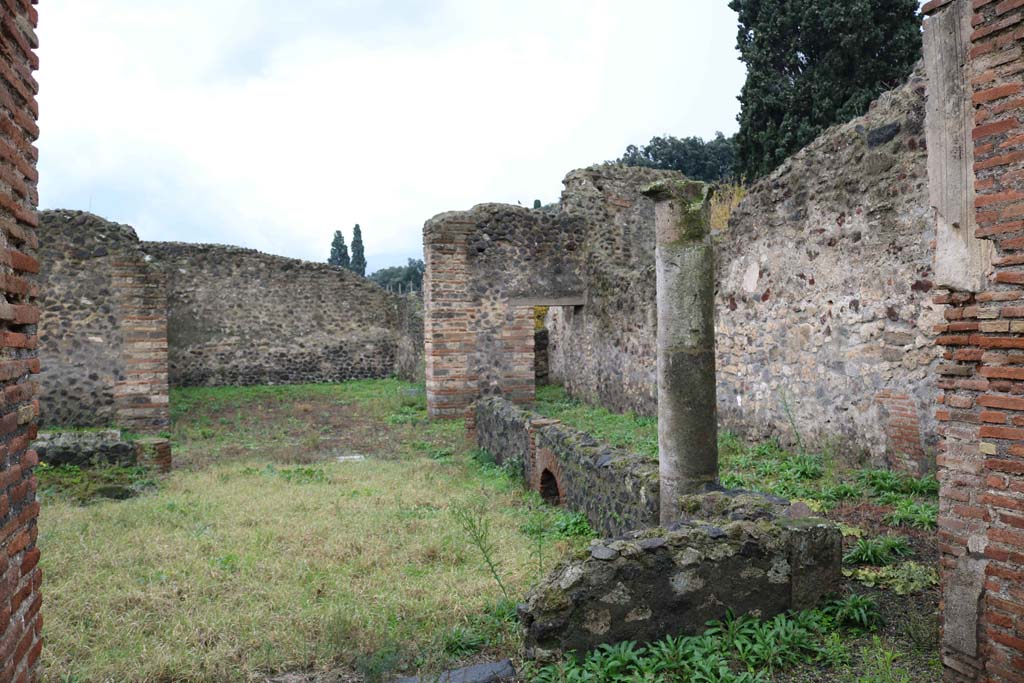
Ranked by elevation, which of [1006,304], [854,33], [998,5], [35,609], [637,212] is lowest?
[35,609]

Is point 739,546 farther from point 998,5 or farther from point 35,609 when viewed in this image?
point 35,609

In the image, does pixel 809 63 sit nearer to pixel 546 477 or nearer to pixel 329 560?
pixel 546 477

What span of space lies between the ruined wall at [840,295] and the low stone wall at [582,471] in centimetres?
245

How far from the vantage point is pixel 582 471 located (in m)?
6.73

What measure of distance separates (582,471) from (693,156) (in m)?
34.5

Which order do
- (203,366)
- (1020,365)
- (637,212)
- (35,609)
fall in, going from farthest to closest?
(203,366) → (637,212) → (1020,365) → (35,609)

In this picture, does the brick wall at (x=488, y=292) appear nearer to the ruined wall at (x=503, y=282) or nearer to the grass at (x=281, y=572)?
the ruined wall at (x=503, y=282)

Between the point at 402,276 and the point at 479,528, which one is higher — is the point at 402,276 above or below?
above

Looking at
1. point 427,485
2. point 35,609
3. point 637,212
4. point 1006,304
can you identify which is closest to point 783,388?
point 427,485

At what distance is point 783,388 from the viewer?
8.17 meters

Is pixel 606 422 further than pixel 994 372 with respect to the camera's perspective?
Yes

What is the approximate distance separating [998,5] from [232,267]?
19641 millimetres

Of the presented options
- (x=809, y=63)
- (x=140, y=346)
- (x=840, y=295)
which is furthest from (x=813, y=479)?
(x=809, y=63)

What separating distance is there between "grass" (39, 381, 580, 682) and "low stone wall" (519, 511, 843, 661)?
1.59 ft
